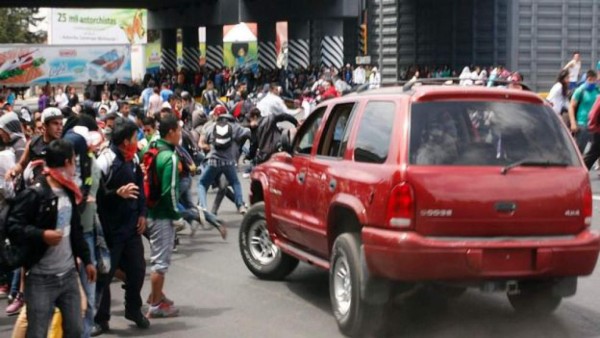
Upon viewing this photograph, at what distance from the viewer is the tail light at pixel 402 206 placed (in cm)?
741

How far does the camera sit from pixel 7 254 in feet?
20.7

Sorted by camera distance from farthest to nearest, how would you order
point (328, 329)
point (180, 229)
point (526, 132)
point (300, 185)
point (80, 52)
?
1. point (80, 52)
2. point (180, 229)
3. point (300, 185)
4. point (328, 329)
5. point (526, 132)

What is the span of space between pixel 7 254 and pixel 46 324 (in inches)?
18.3

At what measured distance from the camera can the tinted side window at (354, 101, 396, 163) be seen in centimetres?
784

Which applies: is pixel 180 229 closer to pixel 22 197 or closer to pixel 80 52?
pixel 22 197

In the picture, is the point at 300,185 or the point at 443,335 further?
the point at 300,185

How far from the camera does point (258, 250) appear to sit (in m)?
10.5

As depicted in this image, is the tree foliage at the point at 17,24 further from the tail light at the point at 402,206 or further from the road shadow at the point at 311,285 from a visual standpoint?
the tail light at the point at 402,206

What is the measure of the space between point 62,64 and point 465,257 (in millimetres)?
51212

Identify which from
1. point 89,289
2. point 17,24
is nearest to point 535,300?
point 89,289

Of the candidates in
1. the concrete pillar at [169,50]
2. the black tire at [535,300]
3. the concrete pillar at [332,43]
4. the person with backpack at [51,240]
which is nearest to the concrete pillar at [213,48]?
the concrete pillar at [169,50]

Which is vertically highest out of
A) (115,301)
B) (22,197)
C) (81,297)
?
(22,197)

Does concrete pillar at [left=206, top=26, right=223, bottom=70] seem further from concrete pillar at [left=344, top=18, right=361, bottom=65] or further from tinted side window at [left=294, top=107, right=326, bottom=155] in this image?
tinted side window at [left=294, top=107, right=326, bottom=155]

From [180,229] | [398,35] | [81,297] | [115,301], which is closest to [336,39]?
[398,35]
